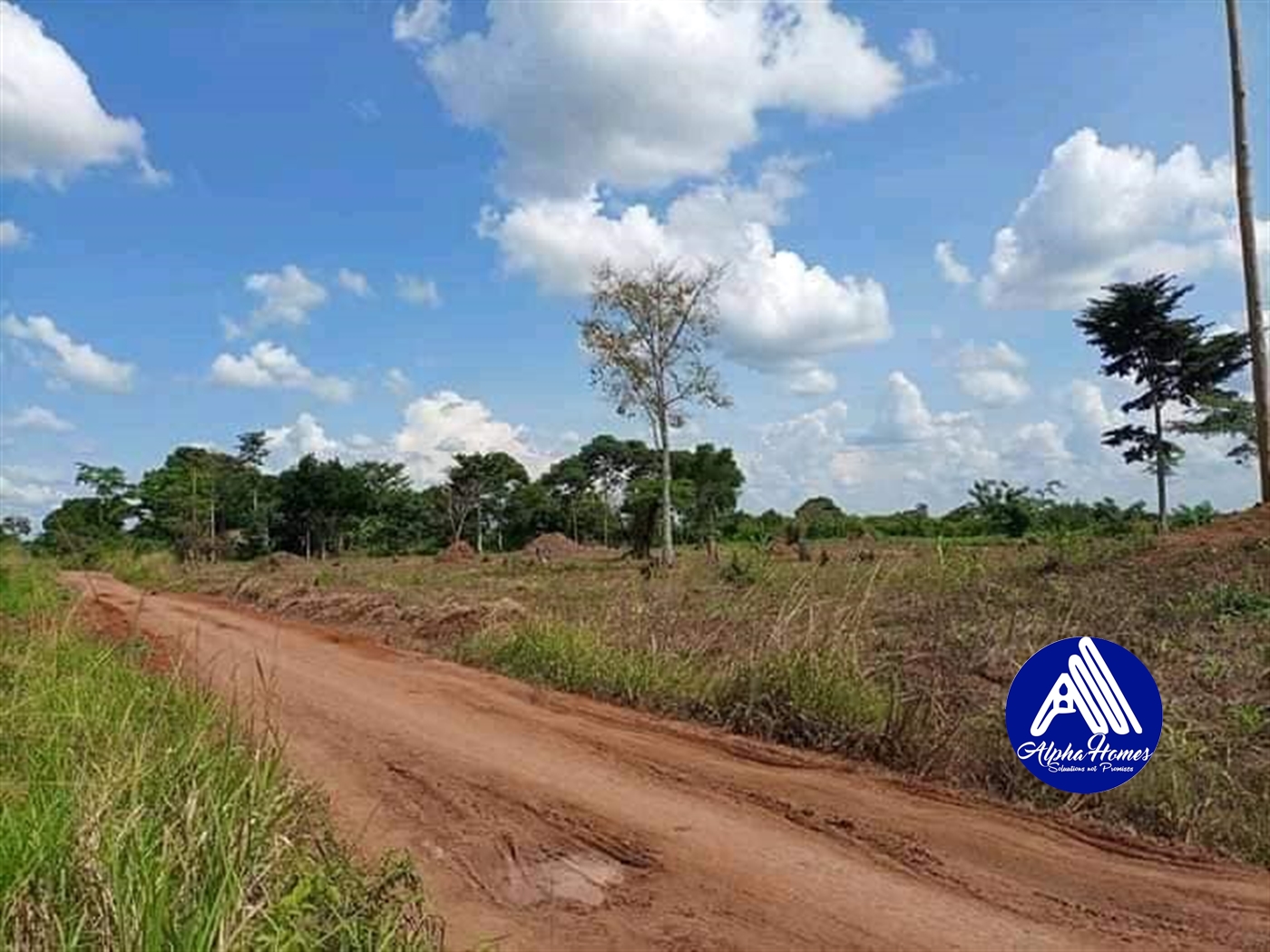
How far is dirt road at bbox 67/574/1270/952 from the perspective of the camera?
409 centimetres

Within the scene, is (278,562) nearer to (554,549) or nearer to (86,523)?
(554,549)

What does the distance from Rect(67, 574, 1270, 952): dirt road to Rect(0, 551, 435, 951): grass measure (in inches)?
20.9

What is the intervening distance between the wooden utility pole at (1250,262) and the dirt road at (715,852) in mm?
9988

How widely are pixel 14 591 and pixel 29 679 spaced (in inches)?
408

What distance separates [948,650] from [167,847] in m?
6.13

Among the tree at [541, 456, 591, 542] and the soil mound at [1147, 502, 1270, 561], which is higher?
the tree at [541, 456, 591, 542]

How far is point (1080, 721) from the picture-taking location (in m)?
5.83

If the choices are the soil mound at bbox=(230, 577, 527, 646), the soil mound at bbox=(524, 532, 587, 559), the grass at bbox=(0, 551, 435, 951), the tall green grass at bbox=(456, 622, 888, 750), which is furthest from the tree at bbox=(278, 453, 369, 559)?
the grass at bbox=(0, 551, 435, 951)

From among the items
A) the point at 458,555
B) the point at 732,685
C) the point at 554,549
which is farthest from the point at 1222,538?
→ the point at 554,549

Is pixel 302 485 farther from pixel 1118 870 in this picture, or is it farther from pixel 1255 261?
pixel 1118 870

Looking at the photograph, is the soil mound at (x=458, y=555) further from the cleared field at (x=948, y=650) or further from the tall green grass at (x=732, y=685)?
the tall green grass at (x=732, y=685)

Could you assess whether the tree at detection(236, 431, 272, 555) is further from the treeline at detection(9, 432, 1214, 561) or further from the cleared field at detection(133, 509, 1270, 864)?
the cleared field at detection(133, 509, 1270, 864)

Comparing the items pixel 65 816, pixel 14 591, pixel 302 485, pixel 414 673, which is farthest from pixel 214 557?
pixel 65 816

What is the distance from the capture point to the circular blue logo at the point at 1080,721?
561cm
